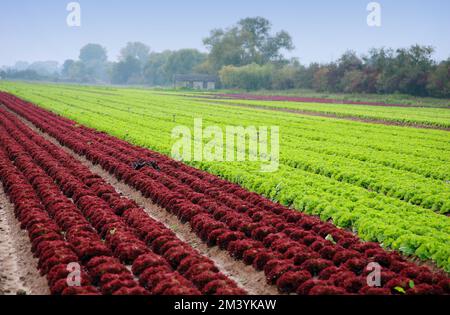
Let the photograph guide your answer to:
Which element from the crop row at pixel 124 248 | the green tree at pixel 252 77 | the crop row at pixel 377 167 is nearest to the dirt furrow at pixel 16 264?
the crop row at pixel 124 248

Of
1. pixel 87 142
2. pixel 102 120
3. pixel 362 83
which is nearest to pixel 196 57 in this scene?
pixel 362 83

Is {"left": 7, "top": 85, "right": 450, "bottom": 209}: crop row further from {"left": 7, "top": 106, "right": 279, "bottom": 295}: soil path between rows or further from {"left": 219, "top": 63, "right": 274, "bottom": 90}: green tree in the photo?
{"left": 219, "top": 63, "right": 274, "bottom": 90}: green tree

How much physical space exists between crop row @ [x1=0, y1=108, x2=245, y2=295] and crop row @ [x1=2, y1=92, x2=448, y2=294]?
4.37 feet

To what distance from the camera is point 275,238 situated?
14047 mm

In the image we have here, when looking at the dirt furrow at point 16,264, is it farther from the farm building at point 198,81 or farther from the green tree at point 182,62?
the green tree at point 182,62

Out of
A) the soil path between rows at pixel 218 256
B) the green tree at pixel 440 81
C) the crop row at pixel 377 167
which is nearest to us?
the soil path between rows at pixel 218 256

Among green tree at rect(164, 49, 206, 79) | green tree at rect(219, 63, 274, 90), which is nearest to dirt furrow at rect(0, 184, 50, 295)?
green tree at rect(219, 63, 274, 90)

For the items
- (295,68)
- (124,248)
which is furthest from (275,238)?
(295,68)

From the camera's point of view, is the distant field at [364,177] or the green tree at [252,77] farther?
the green tree at [252,77]

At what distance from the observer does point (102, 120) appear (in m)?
45.1
